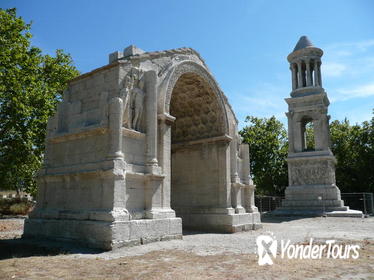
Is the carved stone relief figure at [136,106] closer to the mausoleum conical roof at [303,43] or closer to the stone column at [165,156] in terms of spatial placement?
the stone column at [165,156]

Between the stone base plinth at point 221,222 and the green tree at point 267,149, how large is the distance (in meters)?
19.7

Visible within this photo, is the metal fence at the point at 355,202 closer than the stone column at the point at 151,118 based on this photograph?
No

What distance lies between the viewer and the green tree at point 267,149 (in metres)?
32.8

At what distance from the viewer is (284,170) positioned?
3488cm

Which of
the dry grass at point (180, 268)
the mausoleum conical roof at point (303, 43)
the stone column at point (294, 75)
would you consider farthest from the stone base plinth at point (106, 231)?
the mausoleum conical roof at point (303, 43)

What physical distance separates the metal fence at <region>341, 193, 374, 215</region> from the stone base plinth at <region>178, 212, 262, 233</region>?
45.2 feet

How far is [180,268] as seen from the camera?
5.75 metres

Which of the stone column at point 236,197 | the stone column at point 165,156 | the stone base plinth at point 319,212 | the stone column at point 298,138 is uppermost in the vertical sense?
the stone column at point 298,138

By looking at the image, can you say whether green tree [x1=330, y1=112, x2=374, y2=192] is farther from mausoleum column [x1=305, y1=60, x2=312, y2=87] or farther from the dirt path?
the dirt path

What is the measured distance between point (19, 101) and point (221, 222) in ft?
38.4

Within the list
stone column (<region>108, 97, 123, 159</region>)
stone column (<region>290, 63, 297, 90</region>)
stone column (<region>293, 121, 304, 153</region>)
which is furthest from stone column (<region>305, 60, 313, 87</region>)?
stone column (<region>108, 97, 123, 159</region>)

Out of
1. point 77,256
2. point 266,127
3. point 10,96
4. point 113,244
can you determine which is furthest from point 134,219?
point 266,127

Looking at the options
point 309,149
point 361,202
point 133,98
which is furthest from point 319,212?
point 133,98

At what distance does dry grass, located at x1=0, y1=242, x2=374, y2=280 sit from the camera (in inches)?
204
